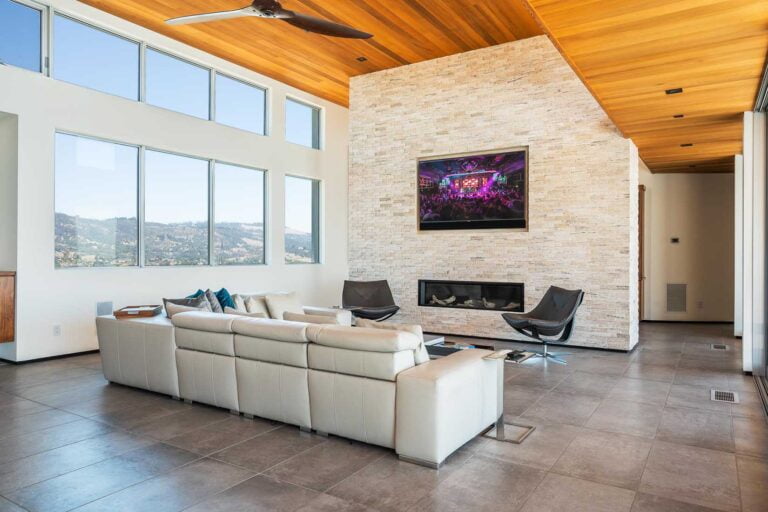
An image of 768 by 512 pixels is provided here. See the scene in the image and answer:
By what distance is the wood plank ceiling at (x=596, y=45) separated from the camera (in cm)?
349

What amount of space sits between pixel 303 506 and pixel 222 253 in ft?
20.4

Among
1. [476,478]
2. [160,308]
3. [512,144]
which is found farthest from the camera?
[512,144]

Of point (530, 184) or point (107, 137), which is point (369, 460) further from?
point (107, 137)

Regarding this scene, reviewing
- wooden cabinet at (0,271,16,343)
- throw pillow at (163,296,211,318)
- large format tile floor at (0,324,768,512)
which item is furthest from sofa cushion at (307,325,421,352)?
wooden cabinet at (0,271,16,343)

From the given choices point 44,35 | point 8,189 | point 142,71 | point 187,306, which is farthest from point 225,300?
point 44,35

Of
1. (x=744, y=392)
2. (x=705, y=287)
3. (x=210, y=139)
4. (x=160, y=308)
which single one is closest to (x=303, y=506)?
(x=160, y=308)

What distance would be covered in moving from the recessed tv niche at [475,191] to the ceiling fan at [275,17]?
3523mm

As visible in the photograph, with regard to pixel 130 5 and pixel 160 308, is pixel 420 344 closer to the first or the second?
pixel 160 308

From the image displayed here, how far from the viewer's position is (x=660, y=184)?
10.2 meters

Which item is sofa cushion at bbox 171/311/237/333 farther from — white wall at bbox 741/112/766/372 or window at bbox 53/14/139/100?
white wall at bbox 741/112/766/372

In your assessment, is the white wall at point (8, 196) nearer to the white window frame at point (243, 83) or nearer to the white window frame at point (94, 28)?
the white window frame at point (94, 28)

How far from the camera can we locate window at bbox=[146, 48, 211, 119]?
7.27m

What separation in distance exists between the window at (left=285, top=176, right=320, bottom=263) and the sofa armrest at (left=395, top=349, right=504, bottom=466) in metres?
6.41

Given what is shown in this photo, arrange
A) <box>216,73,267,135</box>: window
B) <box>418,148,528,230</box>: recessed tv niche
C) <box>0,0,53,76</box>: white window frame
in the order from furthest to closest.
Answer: <box>216,73,267,135</box>: window
<box>418,148,528,230</box>: recessed tv niche
<box>0,0,53,76</box>: white window frame
